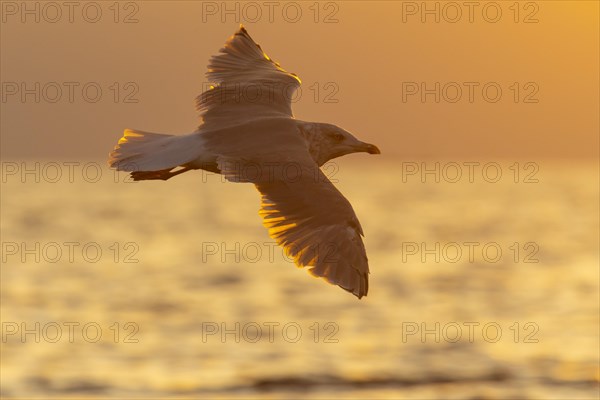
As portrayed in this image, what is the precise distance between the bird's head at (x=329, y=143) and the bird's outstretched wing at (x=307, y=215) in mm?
721

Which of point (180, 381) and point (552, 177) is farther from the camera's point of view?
point (552, 177)

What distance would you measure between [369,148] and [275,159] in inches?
57.9

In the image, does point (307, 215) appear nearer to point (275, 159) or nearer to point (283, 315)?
point (275, 159)

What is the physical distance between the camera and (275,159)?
32.8ft

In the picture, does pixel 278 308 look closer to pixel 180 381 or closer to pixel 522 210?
pixel 180 381

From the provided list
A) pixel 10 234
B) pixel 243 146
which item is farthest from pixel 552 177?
pixel 243 146

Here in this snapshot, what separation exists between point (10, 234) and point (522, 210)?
57.1 m

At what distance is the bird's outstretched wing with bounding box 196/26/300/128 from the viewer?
1088 cm

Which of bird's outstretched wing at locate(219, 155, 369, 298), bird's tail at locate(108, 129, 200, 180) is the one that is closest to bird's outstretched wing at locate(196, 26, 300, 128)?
bird's tail at locate(108, 129, 200, 180)

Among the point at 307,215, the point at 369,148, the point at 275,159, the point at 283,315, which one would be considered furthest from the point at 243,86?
the point at 283,315

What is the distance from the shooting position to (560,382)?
42500 mm

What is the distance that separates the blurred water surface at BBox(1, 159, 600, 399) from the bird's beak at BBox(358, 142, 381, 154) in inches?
1225

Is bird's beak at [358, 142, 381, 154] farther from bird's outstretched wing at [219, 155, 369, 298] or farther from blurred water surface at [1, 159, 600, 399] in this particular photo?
blurred water surface at [1, 159, 600, 399]

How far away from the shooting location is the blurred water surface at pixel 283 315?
44.0 m
